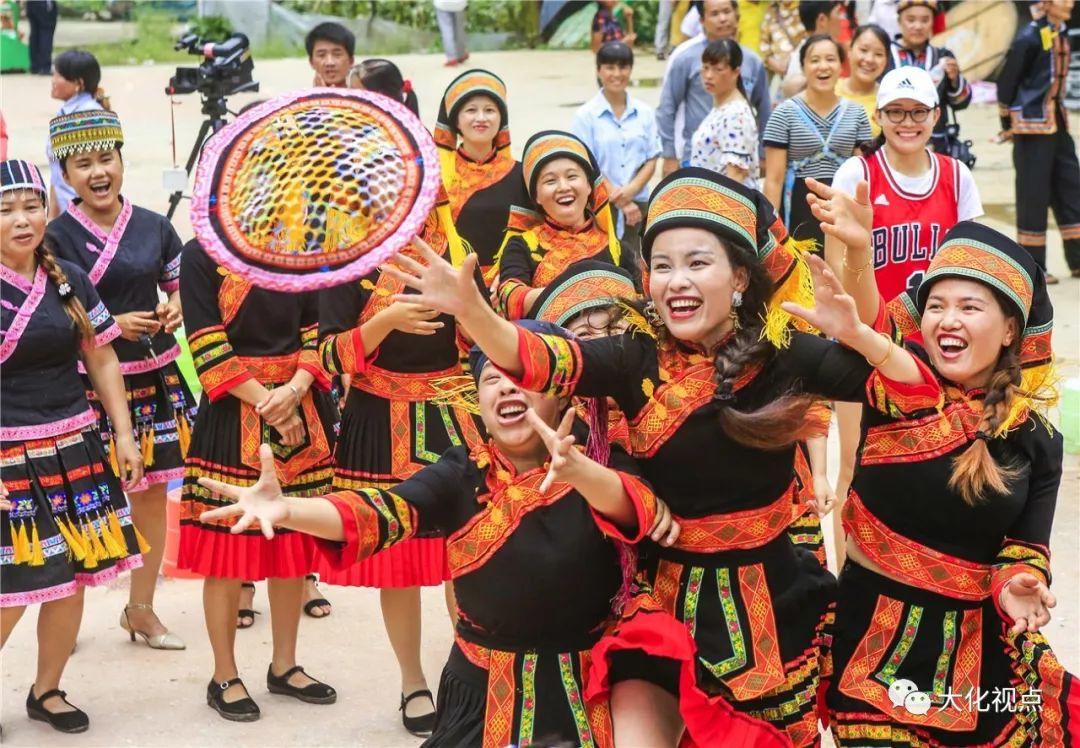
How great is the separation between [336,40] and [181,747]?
3505mm

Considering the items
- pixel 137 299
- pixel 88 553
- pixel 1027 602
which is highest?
pixel 137 299

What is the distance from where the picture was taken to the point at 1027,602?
3377 mm

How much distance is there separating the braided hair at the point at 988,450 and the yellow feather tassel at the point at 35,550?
2.87 m

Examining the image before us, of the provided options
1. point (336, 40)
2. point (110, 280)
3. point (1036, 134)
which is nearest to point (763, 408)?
point (110, 280)

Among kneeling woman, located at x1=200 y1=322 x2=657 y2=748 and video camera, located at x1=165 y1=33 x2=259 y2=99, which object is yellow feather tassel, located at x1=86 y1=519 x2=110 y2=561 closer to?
kneeling woman, located at x1=200 y1=322 x2=657 y2=748

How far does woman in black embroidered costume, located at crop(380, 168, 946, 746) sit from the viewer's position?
3316mm

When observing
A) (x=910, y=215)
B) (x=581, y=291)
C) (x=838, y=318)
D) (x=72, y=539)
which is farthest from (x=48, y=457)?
(x=910, y=215)

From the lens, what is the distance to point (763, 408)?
3.33 metres

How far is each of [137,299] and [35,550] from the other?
1118 millimetres

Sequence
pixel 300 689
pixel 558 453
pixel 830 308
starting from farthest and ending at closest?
pixel 300 689 < pixel 830 308 < pixel 558 453

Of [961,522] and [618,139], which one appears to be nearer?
[961,522]

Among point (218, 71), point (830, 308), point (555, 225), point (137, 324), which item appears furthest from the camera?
point (218, 71)

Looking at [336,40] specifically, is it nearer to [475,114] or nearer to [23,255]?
[475,114]

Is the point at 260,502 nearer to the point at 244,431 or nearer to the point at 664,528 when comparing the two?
the point at 664,528
